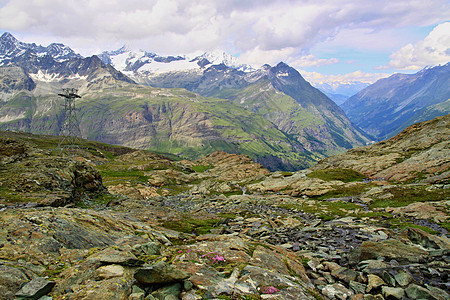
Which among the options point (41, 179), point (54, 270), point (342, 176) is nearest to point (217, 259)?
point (54, 270)

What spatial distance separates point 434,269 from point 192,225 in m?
28.0

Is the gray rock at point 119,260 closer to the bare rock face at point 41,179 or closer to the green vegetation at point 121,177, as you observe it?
the bare rock face at point 41,179

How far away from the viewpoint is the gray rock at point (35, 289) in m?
9.07

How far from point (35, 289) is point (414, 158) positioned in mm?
102126

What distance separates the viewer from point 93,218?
22078mm

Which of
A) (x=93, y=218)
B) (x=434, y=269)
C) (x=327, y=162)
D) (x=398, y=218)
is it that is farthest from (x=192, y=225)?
(x=327, y=162)

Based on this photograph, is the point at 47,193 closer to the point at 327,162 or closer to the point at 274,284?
the point at 274,284

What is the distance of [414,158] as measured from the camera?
3113 inches

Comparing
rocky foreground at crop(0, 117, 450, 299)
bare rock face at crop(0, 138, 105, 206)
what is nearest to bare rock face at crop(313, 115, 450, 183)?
rocky foreground at crop(0, 117, 450, 299)

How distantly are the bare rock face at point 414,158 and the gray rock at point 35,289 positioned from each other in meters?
74.8

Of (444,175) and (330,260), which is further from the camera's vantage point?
(444,175)

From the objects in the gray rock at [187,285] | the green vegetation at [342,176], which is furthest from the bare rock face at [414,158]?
the gray rock at [187,285]

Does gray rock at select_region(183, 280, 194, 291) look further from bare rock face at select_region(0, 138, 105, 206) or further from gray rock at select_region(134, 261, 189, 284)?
bare rock face at select_region(0, 138, 105, 206)

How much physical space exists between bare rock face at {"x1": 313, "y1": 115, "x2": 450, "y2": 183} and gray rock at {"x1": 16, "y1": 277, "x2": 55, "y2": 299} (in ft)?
245
